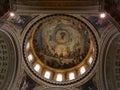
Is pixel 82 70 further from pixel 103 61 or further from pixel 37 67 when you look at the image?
pixel 37 67

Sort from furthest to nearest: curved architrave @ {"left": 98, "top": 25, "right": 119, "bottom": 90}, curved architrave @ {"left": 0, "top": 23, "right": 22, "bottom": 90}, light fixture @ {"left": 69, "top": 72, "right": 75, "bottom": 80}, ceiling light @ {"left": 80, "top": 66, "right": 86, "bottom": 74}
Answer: light fixture @ {"left": 69, "top": 72, "right": 75, "bottom": 80} → ceiling light @ {"left": 80, "top": 66, "right": 86, "bottom": 74} → curved architrave @ {"left": 0, "top": 23, "right": 22, "bottom": 90} → curved architrave @ {"left": 98, "top": 25, "right": 119, "bottom": 90}

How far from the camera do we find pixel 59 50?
23906 mm

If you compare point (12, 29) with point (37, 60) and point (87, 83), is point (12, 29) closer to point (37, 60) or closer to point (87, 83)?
point (37, 60)

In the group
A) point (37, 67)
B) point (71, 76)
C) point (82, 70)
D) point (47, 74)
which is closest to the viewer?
point (82, 70)

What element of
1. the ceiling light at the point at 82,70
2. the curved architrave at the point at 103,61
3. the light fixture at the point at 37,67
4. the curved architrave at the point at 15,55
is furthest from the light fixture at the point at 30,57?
→ the curved architrave at the point at 103,61

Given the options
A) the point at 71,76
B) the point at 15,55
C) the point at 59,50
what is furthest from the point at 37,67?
the point at 15,55

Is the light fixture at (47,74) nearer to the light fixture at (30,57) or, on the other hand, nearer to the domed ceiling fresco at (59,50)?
the domed ceiling fresco at (59,50)

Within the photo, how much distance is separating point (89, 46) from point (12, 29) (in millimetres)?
7316

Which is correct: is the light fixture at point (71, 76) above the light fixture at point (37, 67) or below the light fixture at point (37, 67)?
below

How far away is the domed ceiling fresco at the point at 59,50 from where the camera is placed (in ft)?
71.5

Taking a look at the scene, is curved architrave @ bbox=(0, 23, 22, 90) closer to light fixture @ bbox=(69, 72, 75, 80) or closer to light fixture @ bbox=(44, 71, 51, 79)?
light fixture @ bbox=(44, 71, 51, 79)

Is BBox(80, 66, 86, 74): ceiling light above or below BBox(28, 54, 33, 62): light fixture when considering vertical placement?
below

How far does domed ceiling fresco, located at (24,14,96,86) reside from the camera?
21797mm

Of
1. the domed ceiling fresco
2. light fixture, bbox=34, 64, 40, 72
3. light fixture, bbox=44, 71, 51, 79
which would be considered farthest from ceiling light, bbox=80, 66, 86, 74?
light fixture, bbox=34, 64, 40, 72
